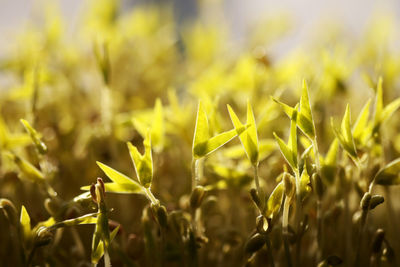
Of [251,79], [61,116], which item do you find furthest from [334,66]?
[61,116]

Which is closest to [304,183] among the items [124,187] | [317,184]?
[317,184]

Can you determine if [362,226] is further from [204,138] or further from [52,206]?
[52,206]

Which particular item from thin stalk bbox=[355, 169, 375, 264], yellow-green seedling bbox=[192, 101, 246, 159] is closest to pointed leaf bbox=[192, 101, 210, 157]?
yellow-green seedling bbox=[192, 101, 246, 159]

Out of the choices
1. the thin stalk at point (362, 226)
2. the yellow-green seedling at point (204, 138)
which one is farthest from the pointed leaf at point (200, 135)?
the thin stalk at point (362, 226)

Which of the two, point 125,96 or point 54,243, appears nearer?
point 54,243

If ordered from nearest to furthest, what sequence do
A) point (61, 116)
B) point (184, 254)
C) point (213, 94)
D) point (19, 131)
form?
1. point (184, 254)
2. point (19, 131)
3. point (213, 94)
4. point (61, 116)

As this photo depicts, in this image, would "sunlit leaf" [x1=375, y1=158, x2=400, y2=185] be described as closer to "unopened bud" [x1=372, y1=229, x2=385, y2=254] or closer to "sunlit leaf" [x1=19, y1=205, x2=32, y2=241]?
"unopened bud" [x1=372, y1=229, x2=385, y2=254]

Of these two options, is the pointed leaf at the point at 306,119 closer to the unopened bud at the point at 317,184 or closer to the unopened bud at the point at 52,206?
the unopened bud at the point at 317,184

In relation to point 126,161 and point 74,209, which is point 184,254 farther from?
point 126,161
